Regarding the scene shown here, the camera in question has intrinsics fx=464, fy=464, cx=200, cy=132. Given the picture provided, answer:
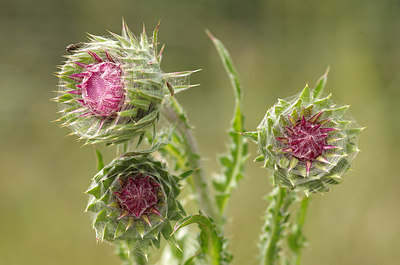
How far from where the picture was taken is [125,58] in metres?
3.57

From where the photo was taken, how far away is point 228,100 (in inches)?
422

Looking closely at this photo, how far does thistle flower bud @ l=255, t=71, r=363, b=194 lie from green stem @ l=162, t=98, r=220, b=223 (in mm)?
900

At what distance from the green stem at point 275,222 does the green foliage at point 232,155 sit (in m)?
0.52

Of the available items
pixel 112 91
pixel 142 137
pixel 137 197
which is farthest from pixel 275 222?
pixel 112 91

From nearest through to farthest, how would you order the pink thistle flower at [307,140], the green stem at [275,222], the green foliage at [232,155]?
the pink thistle flower at [307,140]
the green stem at [275,222]
the green foliage at [232,155]

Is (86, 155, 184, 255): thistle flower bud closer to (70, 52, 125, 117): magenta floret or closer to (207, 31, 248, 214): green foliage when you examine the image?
(70, 52, 125, 117): magenta floret

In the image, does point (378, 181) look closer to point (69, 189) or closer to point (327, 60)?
point (327, 60)

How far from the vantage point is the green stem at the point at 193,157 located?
421 cm

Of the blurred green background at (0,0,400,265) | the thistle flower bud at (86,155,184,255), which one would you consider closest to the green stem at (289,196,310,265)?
the thistle flower bud at (86,155,184,255)

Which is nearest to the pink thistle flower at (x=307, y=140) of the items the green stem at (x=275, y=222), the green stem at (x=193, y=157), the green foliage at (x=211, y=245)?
the green stem at (x=275, y=222)

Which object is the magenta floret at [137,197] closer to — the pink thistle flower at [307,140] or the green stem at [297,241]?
the pink thistle flower at [307,140]

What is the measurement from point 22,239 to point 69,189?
1362 millimetres

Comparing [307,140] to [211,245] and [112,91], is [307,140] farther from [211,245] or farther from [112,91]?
[112,91]

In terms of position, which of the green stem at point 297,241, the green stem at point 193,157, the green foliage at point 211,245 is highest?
the green stem at point 193,157
